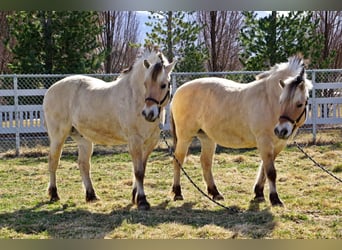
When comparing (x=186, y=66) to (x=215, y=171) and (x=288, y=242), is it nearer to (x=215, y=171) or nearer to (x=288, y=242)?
(x=215, y=171)

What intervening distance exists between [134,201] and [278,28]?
195 inches

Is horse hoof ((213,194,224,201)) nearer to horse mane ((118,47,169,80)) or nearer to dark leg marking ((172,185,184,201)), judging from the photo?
dark leg marking ((172,185,184,201))

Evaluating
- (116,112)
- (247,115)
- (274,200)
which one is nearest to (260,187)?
(274,200)

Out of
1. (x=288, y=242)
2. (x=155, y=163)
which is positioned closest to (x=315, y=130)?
(x=155, y=163)

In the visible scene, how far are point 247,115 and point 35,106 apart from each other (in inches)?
182

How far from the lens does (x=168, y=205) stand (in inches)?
168

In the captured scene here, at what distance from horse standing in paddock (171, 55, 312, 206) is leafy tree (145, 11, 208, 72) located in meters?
3.50

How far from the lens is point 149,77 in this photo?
3801 millimetres

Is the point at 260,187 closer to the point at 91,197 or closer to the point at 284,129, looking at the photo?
the point at 284,129

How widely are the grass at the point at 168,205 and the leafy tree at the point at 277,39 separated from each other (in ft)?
6.85

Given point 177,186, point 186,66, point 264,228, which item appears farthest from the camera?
point 186,66

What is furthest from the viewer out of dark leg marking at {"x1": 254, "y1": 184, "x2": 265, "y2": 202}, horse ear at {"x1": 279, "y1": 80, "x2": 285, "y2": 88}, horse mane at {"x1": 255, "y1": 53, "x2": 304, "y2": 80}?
dark leg marking at {"x1": 254, "y1": 184, "x2": 265, "y2": 202}

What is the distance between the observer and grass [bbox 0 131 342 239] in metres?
3.36

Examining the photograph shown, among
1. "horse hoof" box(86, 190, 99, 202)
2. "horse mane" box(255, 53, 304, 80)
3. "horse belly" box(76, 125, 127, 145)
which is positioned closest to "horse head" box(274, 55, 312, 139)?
"horse mane" box(255, 53, 304, 80)
